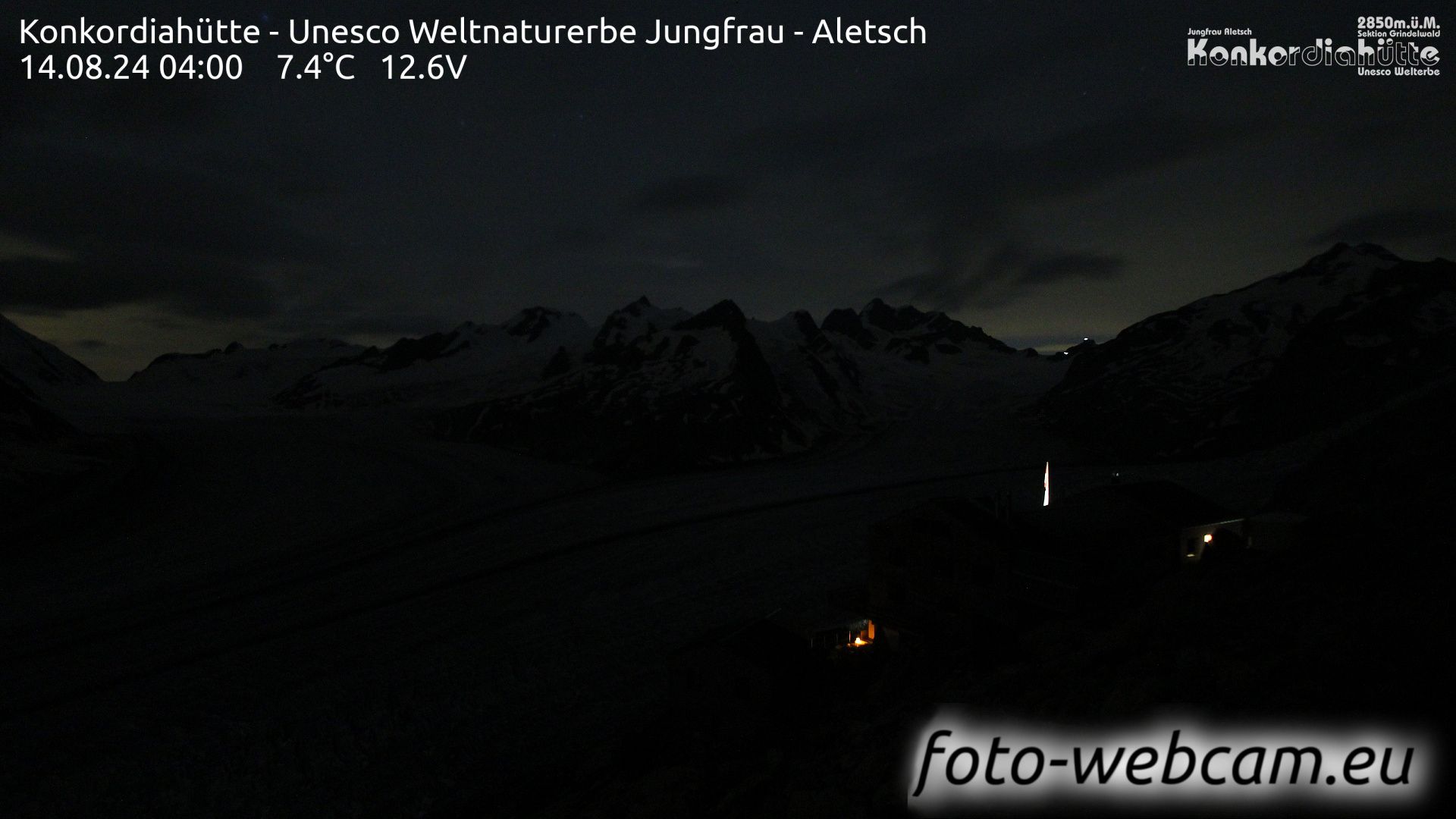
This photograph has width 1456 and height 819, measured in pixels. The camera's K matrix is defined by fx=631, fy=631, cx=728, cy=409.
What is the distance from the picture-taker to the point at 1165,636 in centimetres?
1356

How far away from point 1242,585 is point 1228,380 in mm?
117995

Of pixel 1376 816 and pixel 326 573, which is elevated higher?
pixel 1376 816

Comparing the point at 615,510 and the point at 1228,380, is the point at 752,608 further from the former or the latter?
the point at 1228,380

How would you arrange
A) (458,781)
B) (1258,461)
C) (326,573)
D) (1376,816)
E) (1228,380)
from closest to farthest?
(1376,816) < (458,781) < (326,573) < (1258,461) < (1228,380)

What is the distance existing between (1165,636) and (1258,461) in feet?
219

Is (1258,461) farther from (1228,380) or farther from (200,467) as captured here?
(200,467)

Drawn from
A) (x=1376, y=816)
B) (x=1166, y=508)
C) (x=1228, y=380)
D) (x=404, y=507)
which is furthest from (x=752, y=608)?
(x=1228, y=380)

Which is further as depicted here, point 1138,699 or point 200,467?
point 200,467

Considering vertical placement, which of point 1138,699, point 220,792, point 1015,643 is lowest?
point 220,792

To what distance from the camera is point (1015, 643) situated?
17891 mm

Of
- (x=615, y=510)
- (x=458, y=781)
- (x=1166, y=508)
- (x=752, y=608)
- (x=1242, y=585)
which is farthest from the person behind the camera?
(x=615, y=510)

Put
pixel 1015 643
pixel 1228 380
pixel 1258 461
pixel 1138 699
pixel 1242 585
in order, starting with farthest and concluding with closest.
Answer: pixel 1228 380 → pixel 1258 461 → pixel 1015 643 → pixel 1242 585 → pixel 1138 699

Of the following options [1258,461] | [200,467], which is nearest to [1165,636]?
[1258,461]

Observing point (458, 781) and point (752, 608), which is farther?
point (752, 608)
